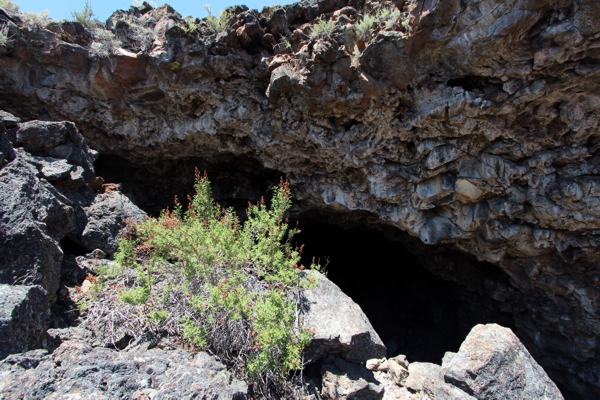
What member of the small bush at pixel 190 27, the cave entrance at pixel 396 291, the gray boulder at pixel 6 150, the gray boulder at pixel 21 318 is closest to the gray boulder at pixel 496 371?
the cave entrance at pixel 396 291

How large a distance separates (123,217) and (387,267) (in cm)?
629

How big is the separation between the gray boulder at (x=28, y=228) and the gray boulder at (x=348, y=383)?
2918 mm

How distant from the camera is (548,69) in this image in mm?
3658

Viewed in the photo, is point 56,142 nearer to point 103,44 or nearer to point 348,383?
point 103,44

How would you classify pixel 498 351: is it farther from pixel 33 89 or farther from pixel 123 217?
pixel 33 89

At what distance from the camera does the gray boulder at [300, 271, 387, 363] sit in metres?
3.58

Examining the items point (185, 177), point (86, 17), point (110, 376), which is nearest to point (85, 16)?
point (86, 17)

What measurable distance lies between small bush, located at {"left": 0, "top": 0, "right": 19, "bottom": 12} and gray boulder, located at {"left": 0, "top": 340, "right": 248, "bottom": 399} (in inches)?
229

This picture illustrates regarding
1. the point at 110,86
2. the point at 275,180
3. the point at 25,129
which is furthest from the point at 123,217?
the point at 275,180

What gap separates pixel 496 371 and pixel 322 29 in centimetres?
451

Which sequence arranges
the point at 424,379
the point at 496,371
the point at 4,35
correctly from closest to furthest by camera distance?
1. the point at 496,371
2. the point at 424,379
3. the point at 4,35

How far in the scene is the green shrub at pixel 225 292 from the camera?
3.09m

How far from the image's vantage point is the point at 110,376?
238 centimetres

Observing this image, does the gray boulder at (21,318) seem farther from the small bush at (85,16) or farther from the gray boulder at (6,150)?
the small bush at (85,16)
